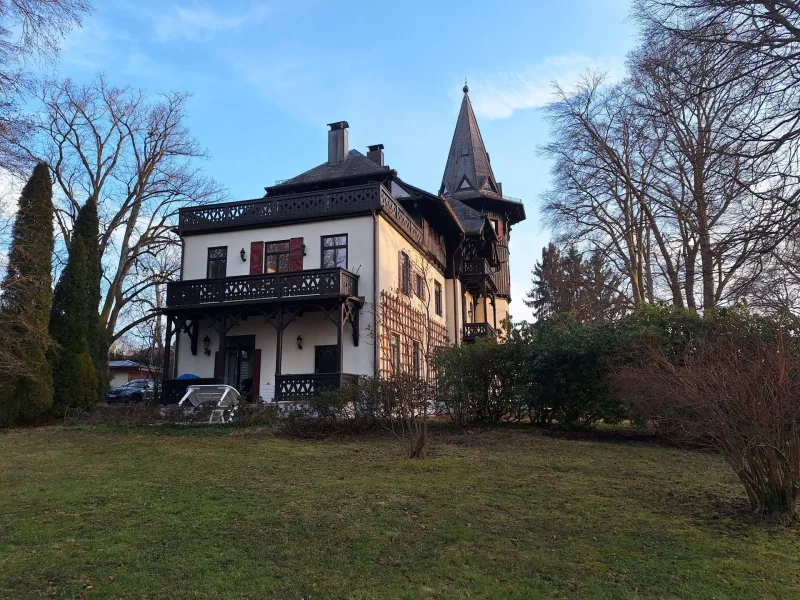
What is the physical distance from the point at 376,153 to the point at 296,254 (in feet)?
37.2

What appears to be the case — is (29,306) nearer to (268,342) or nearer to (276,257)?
(268,342)

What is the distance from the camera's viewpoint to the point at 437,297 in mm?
26297

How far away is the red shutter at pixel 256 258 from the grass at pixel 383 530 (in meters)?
11.3

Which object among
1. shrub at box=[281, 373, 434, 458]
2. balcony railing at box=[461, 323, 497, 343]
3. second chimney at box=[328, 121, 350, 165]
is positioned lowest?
shrub at box=[281, 373, 434, 458]

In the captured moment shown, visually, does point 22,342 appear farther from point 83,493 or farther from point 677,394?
point 677,394

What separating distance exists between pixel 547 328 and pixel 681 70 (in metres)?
7.44

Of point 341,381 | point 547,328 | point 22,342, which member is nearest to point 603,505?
point 547,328

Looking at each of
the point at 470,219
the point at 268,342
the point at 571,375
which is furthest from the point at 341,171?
the point at 571,375

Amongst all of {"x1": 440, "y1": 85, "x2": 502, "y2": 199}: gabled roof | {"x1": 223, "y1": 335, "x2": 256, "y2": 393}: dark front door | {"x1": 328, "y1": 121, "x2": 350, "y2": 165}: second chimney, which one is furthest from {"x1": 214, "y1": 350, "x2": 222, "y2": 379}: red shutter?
{"x1": 440, "y1": 85, "x2": 502, "y2": 199}: gabled roof

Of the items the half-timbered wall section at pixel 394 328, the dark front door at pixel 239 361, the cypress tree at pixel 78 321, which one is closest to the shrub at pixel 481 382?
the half-timbered wall section at pixel 394 328

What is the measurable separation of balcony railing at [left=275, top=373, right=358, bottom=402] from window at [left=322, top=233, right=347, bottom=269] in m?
4.25

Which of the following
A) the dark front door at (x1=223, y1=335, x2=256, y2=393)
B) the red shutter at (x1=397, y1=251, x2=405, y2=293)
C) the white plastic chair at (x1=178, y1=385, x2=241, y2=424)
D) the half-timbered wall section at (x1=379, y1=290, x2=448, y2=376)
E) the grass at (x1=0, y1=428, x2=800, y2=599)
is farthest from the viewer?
the red shutter at (x1=397, y1=251, x2=405, y2=293)

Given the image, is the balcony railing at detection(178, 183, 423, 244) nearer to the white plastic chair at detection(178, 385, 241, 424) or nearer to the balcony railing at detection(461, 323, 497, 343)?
the white plastic chair at detection(178, 385, 241, 424)

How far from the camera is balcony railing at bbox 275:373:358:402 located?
1712cm
